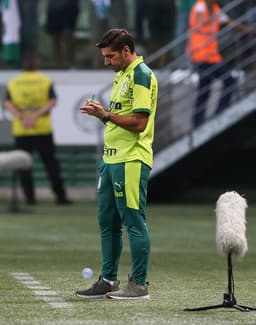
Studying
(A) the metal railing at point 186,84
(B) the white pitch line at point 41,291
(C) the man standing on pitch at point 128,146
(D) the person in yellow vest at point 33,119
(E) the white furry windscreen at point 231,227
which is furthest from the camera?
(D) the person in yellow vest at point 33,119

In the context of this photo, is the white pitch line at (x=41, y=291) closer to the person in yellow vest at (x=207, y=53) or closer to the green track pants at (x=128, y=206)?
the green track pants at (x=128, y=206)

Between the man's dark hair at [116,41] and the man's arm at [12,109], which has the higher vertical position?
the man's arm at [12,109]

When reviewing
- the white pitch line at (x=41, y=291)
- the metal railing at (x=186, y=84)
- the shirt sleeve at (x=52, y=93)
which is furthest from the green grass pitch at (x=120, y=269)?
the shirt sleeve at (x=52, y=93)

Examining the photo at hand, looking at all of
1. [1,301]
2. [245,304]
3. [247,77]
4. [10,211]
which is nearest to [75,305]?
[1,301]

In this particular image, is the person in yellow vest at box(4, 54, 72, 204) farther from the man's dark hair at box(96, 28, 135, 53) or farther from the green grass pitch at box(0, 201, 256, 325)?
the man's dark hair at box(96, 28, 135, 53)

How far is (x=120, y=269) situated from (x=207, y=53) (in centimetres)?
802

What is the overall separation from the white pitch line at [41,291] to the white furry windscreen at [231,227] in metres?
1.21

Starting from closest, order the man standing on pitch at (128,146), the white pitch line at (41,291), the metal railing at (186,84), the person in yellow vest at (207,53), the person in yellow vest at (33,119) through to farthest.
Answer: the white pitch line at (41,291) < the man standing on pitch at (128,146) < the person in yellow vest at (207,53) < the metal railing at (186,84) < the person in yellow vest at (33,119)

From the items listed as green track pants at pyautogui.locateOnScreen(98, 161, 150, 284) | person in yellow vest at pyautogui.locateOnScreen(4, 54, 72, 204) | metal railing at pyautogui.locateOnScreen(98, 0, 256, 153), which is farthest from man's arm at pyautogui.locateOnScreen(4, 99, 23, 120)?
green track pants at pyautogui.locateOnScreen(98, 161, 150, 284)

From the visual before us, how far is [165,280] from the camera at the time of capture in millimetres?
10797

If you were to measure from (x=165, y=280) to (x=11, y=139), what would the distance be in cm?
1066

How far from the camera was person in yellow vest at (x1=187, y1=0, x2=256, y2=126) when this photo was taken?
19188 mm

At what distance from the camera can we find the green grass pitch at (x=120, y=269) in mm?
8523

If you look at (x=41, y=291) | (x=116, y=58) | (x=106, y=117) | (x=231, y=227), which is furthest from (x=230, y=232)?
(x=41, y=291)
